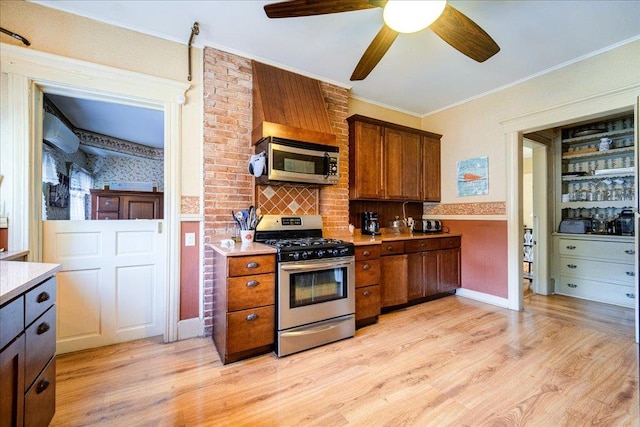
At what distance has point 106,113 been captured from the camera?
2.47 metres

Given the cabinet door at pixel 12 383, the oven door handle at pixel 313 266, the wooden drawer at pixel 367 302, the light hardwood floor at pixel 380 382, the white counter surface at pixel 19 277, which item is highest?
the white counter surface at pixel 19 277

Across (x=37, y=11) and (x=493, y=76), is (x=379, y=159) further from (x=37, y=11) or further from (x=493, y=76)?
(x=37, y=11)

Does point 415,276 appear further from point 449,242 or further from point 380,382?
point 380,382

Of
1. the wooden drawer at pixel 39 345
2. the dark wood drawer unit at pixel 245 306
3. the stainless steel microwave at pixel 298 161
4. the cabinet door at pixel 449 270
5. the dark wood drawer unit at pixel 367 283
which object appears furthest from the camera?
the cabinet door at pixel 449 270

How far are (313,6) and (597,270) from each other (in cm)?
467

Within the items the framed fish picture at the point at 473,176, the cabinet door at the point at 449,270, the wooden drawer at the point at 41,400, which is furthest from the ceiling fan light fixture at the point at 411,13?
the cabinet door at the point at 449,270

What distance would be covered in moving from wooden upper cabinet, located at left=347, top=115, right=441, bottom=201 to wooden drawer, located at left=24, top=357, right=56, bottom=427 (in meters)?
2.93

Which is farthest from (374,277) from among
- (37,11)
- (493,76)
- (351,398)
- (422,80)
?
(37,11)

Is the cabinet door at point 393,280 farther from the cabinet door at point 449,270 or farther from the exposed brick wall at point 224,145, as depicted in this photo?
the exposed brick wall at point 224,145

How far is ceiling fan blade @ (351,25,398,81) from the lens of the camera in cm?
188

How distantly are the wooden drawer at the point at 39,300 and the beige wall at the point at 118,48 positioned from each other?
132cm

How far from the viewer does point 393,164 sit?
3.73 meters

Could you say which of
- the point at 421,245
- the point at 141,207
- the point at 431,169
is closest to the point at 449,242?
the point at 421,245

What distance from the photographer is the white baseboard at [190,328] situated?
8.30ft
